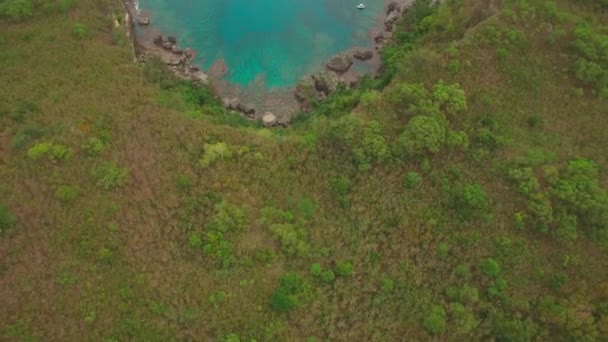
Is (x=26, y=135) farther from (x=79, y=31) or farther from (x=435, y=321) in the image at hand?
A: (x=435, y=321)

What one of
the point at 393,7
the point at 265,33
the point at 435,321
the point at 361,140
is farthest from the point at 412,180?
the point at 393,7

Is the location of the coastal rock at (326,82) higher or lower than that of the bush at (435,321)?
higher

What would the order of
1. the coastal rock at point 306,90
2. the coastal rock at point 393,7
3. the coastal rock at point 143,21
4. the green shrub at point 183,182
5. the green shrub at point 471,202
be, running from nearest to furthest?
Result: the green shrub at point 471,202 < the green shrub at point 183,182 < the coastal rock at point 306,90 < the coastal rock at point 143,21 < the coastal rock at point 393,7

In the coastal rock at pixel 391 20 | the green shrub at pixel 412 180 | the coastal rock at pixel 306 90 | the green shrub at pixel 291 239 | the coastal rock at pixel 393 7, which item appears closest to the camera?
the green shrub at pixel 291 239

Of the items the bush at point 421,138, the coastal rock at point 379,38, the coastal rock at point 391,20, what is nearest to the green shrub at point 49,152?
the bush at point 421,138

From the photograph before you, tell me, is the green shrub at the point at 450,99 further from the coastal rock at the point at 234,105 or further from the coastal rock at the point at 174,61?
the coastal rock at the point at 174,61

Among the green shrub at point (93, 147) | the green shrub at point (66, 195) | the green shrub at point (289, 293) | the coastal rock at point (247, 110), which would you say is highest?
the green shrub at point (93, 147)

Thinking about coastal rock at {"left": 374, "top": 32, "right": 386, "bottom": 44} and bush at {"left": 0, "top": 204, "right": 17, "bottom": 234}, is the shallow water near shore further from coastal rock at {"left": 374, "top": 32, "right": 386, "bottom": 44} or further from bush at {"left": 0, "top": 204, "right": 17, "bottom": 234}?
bush at {"left": 0, "top": 204, "right": 17, "bottom": 234}

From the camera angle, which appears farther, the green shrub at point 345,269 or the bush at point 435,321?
the green shrub at point 345,269

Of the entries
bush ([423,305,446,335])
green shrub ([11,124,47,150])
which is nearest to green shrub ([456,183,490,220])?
bush ([423,305,446,335])
